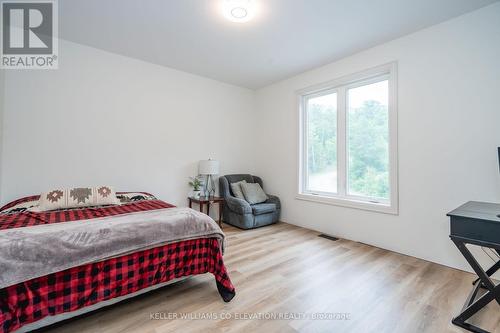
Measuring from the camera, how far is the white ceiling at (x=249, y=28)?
235 cm

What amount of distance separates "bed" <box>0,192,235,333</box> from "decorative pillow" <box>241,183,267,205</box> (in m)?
2.16

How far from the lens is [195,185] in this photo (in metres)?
4.12

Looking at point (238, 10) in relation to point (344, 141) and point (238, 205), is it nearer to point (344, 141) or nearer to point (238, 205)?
point (344, 141)

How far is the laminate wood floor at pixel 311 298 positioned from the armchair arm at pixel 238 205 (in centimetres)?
100

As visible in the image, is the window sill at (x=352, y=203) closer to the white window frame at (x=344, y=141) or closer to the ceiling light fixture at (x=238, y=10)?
the white window frame at (x=344, y=141)

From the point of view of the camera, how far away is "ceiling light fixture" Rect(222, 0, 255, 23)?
7.57ft

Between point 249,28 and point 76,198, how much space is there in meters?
2.82

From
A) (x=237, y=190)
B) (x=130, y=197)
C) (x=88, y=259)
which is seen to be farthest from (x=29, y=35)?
(x=237, y=190)

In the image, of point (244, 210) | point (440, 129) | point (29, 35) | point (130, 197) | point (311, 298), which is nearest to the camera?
point (311, 298)

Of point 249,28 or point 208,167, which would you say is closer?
point 249,28

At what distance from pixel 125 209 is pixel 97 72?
6.84 feet

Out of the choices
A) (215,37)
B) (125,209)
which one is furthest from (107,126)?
(215,37)

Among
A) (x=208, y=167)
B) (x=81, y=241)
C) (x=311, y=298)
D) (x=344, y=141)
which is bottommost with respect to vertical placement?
(x=311, y=298)

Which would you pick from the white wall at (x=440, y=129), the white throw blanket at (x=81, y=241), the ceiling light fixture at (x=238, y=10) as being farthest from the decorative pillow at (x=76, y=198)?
the white wall at (x=440, y=129)
